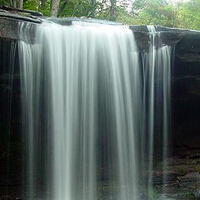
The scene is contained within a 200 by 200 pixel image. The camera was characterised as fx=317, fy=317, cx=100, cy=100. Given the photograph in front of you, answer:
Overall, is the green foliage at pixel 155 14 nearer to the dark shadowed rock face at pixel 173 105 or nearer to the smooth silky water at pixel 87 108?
the dark shadowed rock face at pixel 173 105

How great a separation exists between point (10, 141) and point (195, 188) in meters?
4.34

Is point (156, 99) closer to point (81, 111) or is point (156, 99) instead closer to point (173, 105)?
point (173, 105)

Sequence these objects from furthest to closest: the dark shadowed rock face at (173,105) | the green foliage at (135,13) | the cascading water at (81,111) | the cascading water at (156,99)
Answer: the green foliage at (135,13), the cascading water at (156,99), the cascading water at (81,111), the dark shadowed rock face at (173,105)

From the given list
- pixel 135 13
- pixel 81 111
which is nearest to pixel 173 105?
pixel 81 111

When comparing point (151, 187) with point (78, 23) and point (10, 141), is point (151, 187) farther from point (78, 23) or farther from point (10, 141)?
point (78, 23)

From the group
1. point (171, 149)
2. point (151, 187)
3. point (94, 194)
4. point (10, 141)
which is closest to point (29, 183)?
point (10, 141)

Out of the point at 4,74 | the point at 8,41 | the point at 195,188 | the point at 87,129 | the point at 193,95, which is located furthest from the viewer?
the point at 193,95

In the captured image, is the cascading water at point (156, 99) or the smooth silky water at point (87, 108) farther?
the cascading water at point (156, 99)

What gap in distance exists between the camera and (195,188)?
24.0 ft

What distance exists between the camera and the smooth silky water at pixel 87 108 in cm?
632

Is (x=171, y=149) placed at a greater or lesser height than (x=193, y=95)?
lesser

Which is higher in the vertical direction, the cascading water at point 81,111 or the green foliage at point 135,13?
the green foliage at point 135,13

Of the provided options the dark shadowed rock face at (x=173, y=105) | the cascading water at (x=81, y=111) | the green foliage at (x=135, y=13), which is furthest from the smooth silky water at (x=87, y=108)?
the green foliage at (x=135, y=13)

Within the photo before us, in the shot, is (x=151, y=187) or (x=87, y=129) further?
(x=151, y=187)
